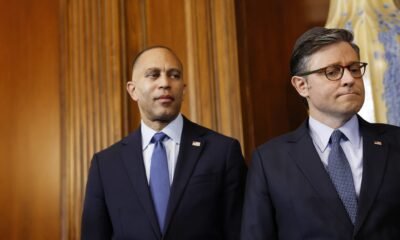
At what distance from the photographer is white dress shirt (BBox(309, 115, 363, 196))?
1.75 m

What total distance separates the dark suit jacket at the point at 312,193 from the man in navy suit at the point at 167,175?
0.47 feet

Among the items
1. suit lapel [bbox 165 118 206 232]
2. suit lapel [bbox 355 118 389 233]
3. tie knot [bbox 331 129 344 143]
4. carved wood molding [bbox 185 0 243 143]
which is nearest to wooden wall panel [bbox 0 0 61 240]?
carved wood molding [bbox 185 0 243 143]

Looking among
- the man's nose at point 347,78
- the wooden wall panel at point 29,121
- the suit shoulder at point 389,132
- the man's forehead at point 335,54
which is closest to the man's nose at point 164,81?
the man's forehead at point 335,54

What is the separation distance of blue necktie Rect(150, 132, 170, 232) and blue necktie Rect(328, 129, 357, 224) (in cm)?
61

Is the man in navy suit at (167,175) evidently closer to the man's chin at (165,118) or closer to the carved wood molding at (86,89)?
the man's chin at (165,118)

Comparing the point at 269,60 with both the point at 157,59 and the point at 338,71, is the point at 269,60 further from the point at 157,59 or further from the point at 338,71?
the point at 338,71

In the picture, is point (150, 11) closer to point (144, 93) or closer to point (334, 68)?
point (144, 93)

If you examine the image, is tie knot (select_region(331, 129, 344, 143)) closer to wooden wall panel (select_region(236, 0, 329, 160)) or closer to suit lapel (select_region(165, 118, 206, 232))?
suit lapel (select_region(165, 118, 206, 232))

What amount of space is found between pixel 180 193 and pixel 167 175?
0.33ft

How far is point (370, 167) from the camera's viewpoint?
1.69 meters

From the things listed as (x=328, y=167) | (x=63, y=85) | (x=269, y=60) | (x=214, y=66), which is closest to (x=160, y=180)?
(x=328, y=167)

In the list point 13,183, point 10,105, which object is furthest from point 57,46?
point 13,183

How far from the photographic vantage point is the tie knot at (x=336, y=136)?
5.85ft

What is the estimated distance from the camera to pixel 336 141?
1778 millimetres
